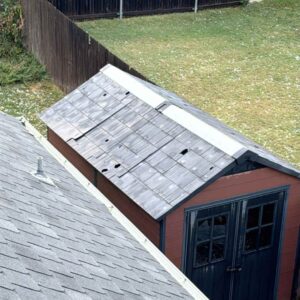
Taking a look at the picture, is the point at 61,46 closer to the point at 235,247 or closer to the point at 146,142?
the point at 146,142

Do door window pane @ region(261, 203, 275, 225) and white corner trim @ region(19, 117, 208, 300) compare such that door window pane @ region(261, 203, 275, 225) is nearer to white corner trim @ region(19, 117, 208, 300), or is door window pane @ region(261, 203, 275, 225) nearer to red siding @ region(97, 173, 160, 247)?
red siding @ region(97, 173, 160, 247)

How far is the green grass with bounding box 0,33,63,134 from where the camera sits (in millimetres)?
16719

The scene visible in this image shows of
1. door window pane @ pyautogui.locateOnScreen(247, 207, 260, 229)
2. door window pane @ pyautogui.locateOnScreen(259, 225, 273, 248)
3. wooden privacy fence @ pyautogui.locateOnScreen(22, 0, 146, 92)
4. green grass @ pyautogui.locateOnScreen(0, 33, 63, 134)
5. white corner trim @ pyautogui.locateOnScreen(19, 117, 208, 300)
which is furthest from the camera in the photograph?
green grass @ pyautogui.locateOnScreen(0, 33, 63, 134)

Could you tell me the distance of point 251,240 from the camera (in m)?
9.09

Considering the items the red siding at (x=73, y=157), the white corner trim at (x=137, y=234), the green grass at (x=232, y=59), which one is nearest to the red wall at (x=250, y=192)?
the white corner trim at (x=137, y=234)

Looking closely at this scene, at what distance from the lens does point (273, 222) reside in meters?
9.14

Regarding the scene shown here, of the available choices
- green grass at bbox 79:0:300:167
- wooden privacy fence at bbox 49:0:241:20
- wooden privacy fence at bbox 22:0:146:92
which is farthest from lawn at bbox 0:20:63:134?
wooden privacy fence at bbox 49:0:241:20

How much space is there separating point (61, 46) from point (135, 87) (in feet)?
25.2

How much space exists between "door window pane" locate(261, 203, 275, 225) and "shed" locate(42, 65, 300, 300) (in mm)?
14

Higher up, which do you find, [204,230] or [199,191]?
[199,191]

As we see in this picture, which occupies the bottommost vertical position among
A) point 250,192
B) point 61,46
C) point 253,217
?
point 61,46

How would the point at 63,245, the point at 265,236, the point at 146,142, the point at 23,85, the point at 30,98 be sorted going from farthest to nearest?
the point at 23,85, the point at 30,98, the point at 146,142, the point at 265,236, the point at 63,245

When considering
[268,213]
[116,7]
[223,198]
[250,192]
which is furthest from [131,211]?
[116,7]

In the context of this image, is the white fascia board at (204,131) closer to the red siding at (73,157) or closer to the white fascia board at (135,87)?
the white fascia board at (135,87)
